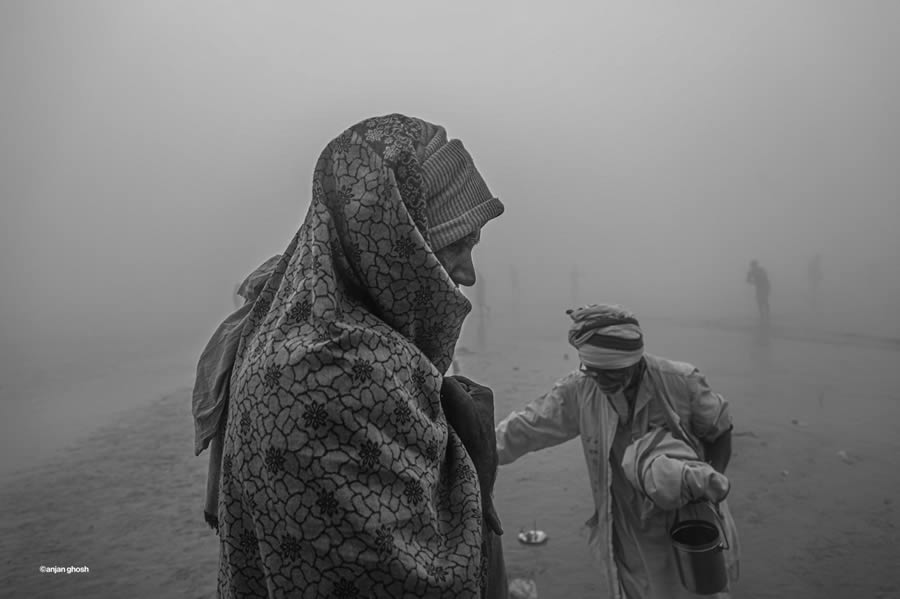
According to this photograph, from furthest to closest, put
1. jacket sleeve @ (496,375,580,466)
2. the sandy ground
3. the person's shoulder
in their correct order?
the sandy ground, jacket sleeve @ (496,375,580,466), the person's shoulder

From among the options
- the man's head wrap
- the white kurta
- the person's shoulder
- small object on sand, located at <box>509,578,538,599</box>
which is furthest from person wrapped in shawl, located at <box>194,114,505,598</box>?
small object on sand, located at <box>509,578,538,599</box>

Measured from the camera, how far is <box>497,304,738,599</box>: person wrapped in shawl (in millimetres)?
2627

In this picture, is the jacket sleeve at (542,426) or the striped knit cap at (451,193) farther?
the jacket sleeve at (542,426)

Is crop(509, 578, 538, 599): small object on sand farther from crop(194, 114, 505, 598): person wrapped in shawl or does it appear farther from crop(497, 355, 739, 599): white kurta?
crop(194, 114, 505, 598): person wrapped in shawl

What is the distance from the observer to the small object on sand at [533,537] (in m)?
4.78

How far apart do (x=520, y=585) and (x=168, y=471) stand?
5539 mm

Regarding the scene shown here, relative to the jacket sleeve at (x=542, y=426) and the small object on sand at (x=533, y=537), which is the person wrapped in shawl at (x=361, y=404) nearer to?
the jacket sleeve at (x=542, y=426)

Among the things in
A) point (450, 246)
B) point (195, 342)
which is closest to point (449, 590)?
point (450, 246)

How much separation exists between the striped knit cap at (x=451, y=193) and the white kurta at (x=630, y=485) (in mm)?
1704

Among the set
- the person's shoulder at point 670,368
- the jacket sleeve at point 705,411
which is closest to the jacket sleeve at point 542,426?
the person's shoulder at point 670,368

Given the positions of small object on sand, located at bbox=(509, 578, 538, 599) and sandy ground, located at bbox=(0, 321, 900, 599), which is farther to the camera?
sandy ground, located at bbox=(0, 321, 900, 599)

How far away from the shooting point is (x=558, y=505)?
5.61 metres

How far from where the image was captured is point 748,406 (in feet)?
29.9

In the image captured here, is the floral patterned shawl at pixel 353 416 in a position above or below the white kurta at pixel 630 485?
above
